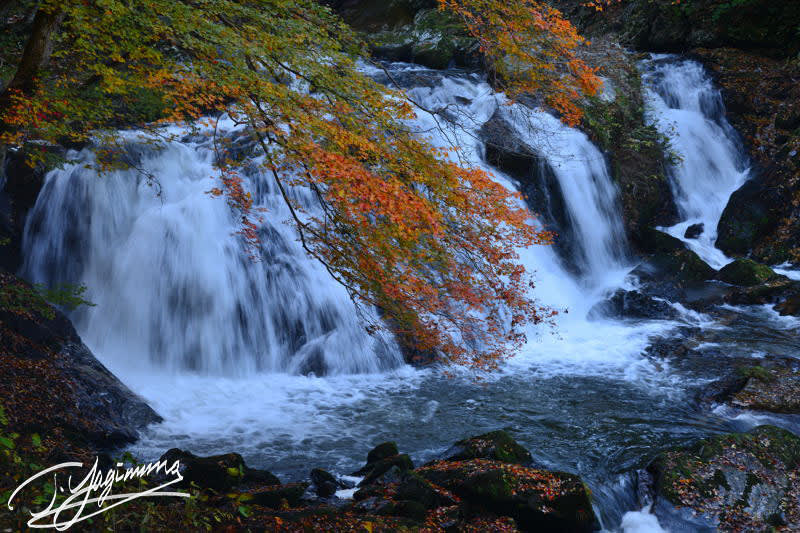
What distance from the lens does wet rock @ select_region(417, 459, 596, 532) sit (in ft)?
15.9

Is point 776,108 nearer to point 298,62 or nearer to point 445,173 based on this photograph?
point 445,173

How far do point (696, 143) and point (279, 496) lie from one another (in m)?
16.1

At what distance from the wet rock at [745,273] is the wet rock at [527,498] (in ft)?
30.0

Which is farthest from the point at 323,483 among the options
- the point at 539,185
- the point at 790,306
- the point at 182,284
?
the point at 539,185

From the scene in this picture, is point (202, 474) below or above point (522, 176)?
below

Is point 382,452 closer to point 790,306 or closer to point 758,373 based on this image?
point 758,373

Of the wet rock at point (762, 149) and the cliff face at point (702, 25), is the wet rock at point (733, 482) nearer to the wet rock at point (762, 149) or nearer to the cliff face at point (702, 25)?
the wet rock at point (762, 149)

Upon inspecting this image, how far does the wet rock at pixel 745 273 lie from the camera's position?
1187 centimetres

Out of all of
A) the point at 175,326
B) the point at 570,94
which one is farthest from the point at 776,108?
the point at 175,326

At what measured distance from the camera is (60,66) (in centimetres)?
993

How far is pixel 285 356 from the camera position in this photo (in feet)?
30.1

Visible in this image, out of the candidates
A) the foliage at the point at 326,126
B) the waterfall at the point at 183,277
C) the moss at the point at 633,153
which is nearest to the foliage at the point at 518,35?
the waterfall at the point at 183,277

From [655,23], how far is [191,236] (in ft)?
58.9

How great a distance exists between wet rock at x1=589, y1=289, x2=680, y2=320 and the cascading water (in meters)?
0.42
